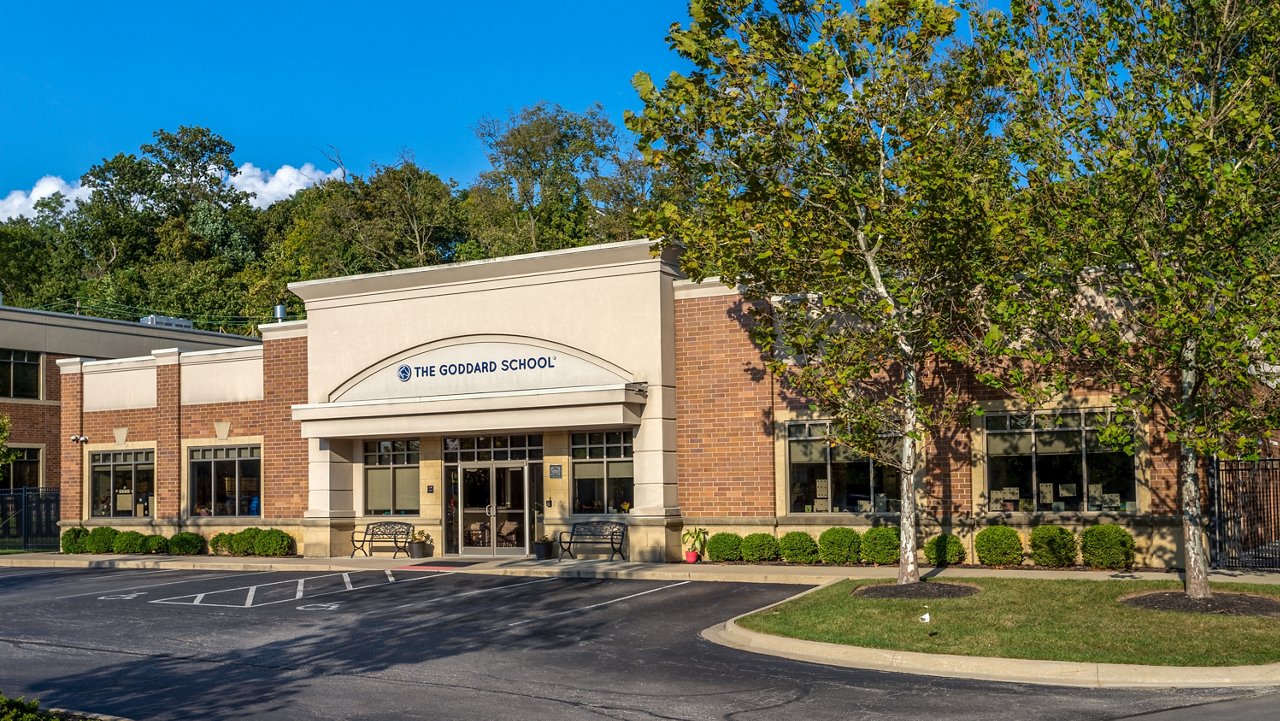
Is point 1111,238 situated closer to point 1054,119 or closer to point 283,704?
point 1054,119

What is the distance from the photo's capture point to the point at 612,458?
28.3 m

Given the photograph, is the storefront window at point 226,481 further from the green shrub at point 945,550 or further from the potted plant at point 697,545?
the green shrub at point 945,550

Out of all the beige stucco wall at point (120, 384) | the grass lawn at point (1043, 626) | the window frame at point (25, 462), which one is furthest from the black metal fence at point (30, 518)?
the grass lawn at point (1043, 626)

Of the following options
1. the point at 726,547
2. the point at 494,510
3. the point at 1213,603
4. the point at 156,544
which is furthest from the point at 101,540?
the point at 1213,603

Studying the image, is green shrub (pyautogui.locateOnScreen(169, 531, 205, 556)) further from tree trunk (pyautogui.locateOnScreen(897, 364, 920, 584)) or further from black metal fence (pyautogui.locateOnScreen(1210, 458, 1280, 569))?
black metal fence (pyautogui.locateOnScreen(1210, 458, 1280, 569))

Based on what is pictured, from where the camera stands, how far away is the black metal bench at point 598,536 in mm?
27828

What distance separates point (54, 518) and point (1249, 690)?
1438 inches

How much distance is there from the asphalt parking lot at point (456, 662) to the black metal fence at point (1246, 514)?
8.05 m

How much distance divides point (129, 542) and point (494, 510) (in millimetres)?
11557

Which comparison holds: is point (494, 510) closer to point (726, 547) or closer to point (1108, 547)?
point (726, 547)

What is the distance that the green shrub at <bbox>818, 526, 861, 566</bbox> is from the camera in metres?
25.3

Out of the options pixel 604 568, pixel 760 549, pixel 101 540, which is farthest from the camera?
pixel 101 540

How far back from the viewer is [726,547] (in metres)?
26.4

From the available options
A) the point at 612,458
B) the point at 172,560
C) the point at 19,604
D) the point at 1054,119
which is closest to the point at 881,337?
the point at 1054,119
